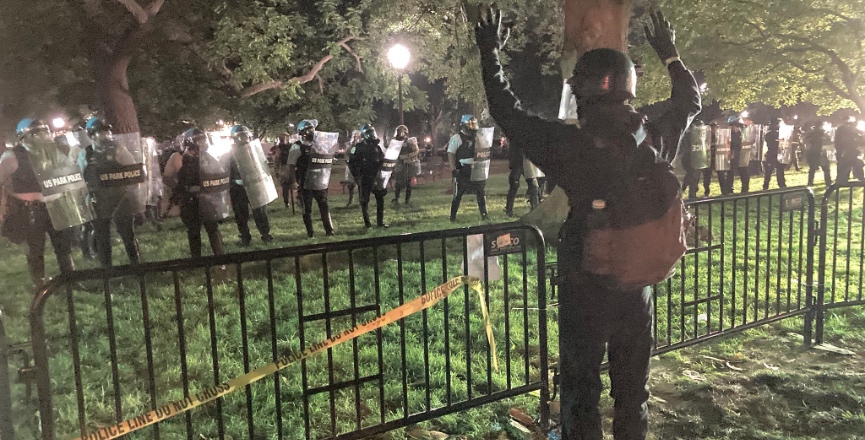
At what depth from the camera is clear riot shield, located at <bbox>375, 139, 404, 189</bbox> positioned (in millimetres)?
12415

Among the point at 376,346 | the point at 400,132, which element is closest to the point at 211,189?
the point at 376,346

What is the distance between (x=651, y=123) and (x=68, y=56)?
72.1ft

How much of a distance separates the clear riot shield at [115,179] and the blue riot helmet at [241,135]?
1.51 m

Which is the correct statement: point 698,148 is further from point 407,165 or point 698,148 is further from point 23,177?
point 23,177

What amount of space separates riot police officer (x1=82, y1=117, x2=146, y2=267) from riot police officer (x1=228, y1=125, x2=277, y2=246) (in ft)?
5.05

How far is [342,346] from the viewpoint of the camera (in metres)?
5.97

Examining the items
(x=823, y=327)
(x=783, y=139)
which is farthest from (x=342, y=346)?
(x=783, y=139)

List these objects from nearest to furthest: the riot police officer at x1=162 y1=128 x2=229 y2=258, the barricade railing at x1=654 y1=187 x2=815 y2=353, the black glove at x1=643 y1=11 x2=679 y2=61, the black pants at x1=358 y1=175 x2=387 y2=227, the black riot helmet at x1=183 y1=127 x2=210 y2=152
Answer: the black glove at x1=643 y1=11 x2=679 y2=61, the barricade railing at x1=654 y1=187 x2=815 y2=353, the riot police officer at x1=162 y1=128 x2=229 y2=258, the black riot helmet at x1=183 y1=127 x2=210 y2=152, the black pants at x1=358 y1=175 x2=387 y2=227

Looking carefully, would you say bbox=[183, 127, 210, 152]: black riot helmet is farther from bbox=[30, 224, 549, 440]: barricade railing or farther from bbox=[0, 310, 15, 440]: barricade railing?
bbox=[0, 310, 15, 440]: barricade railing

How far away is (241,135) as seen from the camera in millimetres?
Answer: 9773

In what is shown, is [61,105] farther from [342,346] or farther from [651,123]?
[651,123]

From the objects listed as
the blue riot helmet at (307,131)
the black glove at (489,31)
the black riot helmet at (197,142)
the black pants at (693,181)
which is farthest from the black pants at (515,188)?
the black glove at (489,31)

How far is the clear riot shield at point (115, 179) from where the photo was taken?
8.47 m

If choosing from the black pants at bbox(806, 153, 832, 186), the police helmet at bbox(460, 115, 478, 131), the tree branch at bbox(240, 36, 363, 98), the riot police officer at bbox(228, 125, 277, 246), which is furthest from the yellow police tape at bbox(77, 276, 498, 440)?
the tree branch at bbox(240, 36, 363, 98)
